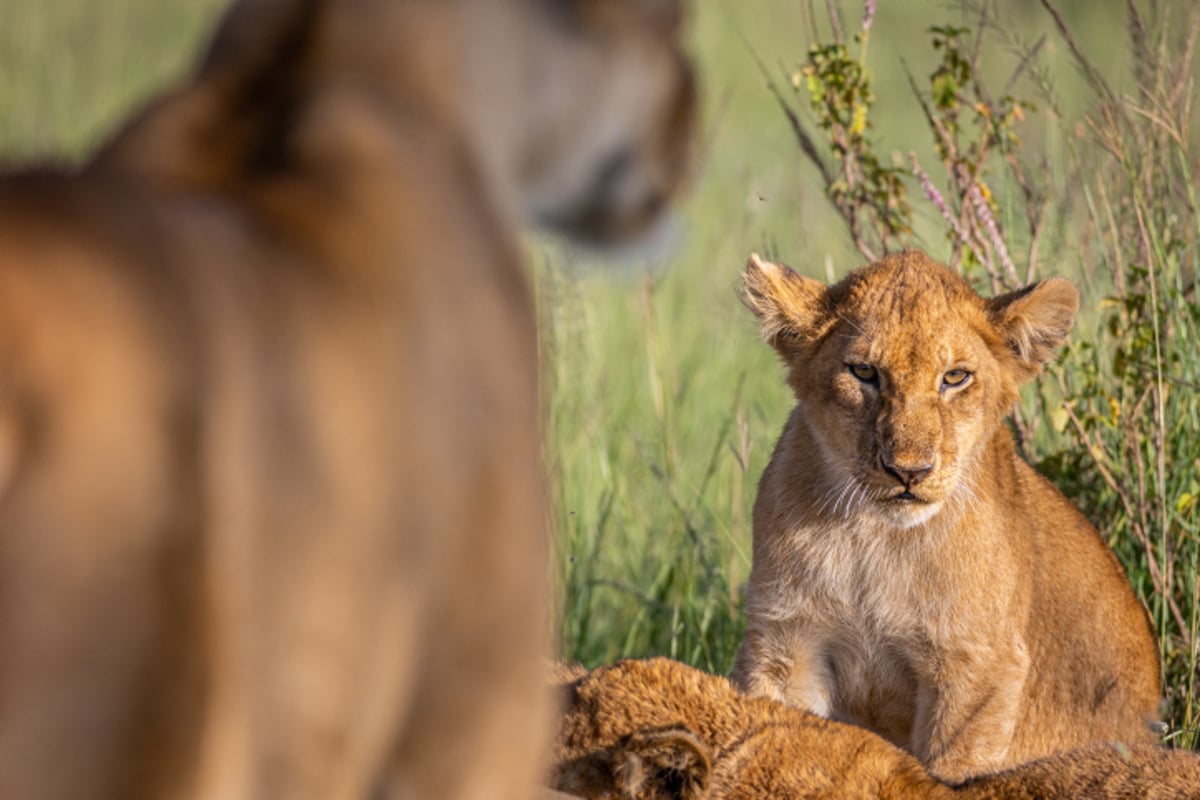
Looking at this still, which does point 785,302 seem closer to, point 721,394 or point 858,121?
point 858,121

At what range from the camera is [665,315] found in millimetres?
8414

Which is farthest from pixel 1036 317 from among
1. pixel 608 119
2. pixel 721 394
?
pixel 721 394

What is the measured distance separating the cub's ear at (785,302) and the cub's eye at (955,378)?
0.32 m

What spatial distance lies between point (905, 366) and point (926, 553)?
44cm

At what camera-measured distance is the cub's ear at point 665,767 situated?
2742mm

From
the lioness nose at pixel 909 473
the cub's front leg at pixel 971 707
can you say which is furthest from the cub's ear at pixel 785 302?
the cub's front leg at pixel 971 707

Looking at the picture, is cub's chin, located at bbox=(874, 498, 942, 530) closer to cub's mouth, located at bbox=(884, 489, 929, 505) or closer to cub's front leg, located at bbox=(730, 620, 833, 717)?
cub's mouth, located at bbox=(884, 489, 929, 505)

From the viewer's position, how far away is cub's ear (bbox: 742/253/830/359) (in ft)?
13.5

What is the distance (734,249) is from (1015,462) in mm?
4855

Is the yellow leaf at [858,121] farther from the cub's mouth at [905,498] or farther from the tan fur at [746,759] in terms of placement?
the tan fur at [746,759]

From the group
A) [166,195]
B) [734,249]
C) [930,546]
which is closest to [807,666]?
[930,546]

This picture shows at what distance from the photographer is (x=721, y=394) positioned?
716 cm

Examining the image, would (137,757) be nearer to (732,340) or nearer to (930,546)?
(930,546)

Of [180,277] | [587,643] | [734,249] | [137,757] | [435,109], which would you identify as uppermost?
[734,249]
